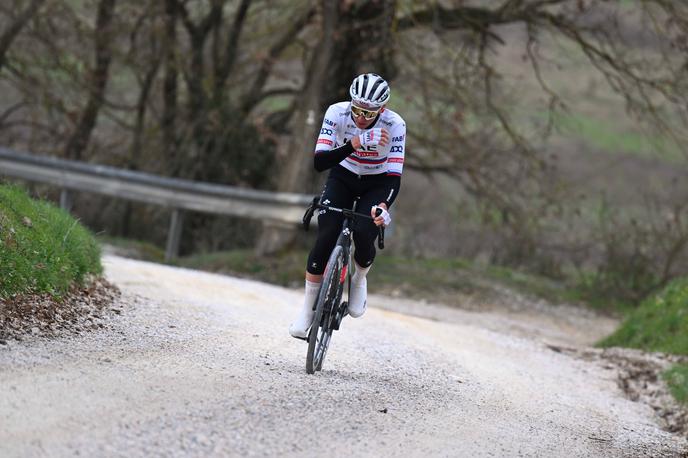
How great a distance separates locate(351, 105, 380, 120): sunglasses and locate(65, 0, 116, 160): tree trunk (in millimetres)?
16996

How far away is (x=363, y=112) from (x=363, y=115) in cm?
3

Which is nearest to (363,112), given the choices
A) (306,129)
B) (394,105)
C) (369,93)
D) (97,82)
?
(369,93)

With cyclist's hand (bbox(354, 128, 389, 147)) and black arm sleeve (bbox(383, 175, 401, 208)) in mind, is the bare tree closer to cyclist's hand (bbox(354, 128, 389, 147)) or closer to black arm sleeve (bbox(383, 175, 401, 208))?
black arm sleeve (bbox(383, 175, 401, 208))

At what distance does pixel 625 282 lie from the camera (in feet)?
65.0

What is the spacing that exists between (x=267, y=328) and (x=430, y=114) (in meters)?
10.7

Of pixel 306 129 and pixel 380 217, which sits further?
pixel 306 129

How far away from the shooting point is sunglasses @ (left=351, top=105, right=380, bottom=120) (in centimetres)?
817

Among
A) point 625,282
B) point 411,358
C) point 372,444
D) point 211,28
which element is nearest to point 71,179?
point 211,28

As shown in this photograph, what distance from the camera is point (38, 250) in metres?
9.00

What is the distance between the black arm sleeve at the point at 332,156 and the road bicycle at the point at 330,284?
0.30 metres

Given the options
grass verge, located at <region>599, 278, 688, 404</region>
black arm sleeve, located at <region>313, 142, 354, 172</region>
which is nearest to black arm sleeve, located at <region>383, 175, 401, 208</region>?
black arm sleeve, located at <region>313, 142, 354, 172</region>

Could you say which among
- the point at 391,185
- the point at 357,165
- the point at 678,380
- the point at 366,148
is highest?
the point at 366,148

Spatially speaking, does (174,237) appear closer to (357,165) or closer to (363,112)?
(357,165)

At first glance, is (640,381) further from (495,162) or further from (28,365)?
(495,162)
